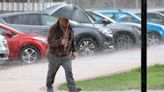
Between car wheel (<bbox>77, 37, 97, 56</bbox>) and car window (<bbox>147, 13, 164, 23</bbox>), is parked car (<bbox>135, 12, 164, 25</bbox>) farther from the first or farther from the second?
car wheel (<bbox>77, 37, 97, 56</bbox>)

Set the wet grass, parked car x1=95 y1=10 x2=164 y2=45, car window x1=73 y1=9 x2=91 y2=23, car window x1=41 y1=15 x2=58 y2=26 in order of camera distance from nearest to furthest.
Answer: the wet grass, car window x1=41 y1=15 x2=58 y2=26, car window x1=73 y1=9 x2=91 y2=23, parked car x1=95 y1=10 x2=164 y2=45

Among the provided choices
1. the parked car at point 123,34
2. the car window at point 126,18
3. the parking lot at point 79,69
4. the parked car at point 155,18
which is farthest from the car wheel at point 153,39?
the parked car at point 155,18

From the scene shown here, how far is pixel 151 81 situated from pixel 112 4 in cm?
2091

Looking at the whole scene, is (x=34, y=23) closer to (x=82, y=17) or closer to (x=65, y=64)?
(x=82, y=17)

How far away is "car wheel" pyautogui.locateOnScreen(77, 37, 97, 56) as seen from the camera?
17609mm

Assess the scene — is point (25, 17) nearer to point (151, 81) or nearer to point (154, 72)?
point (154, 72)

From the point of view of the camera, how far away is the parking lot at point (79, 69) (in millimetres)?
11727

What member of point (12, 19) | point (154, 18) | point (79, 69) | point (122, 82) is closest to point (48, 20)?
point (12, 19)

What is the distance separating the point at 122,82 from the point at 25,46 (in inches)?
209

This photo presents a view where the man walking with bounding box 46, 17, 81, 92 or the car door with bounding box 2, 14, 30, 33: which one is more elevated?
the man walking with bounding box 46, 17, 81, 92

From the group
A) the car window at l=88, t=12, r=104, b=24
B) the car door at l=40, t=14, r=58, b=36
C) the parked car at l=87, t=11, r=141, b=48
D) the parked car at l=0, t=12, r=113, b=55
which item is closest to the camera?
the parked car at l=0, t=12, r=113, b=55

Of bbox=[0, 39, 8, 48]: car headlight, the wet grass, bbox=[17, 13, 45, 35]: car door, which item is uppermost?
bbox=[17, 13, 45, 35]: car door

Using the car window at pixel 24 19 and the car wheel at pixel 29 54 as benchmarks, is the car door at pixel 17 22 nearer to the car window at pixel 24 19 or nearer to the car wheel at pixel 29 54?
the car window at pixel 24 19

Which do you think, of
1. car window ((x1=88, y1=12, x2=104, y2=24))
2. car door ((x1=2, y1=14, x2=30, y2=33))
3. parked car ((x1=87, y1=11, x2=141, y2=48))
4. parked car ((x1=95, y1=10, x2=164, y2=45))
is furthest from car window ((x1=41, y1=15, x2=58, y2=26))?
parked car ((x1=95, y1=10, x2=164, y2=45))
